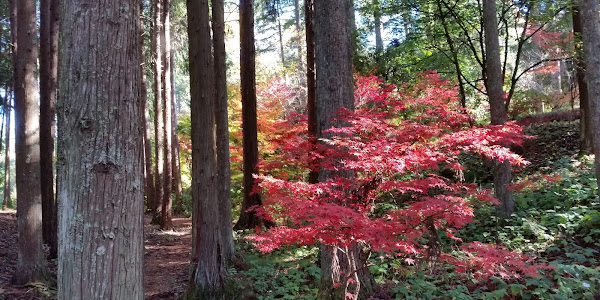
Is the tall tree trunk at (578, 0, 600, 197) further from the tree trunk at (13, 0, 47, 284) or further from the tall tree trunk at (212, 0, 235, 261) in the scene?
the tree trunk at (13, 0, 47, 284)

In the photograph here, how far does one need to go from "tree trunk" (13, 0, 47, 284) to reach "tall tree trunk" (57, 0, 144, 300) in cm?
492

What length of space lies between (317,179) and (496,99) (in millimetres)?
3966

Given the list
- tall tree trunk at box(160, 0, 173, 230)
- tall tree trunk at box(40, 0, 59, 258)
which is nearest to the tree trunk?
tall tree trunk at box(40, 0, 59, 258)

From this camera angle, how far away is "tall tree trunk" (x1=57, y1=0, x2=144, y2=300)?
81.3 inches

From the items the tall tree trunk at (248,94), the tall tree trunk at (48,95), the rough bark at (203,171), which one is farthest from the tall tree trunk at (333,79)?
the tall tree trunk at (48,95)

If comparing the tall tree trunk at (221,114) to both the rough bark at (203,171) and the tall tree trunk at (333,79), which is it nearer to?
the rough bark at (203,171)

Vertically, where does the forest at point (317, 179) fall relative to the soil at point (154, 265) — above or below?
above

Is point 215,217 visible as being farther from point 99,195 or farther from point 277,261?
point 99,195

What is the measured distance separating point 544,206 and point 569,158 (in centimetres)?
251

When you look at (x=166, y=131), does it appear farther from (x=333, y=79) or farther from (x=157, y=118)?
(x=333, y=79)

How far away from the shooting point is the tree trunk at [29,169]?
234 inches

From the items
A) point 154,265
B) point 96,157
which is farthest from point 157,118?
point 96,157

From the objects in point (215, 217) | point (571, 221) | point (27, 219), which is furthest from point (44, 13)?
point (571, 221)

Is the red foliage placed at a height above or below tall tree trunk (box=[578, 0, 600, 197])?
below
